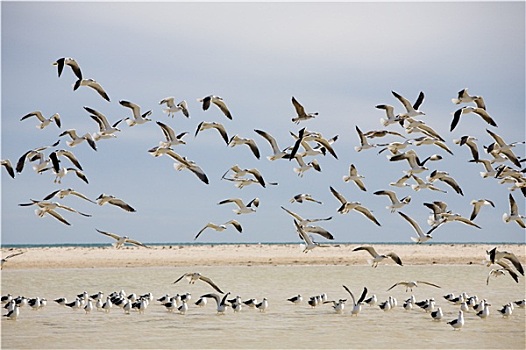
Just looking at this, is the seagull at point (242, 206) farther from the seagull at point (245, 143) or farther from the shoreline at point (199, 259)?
the shoreline at point (199, 259)

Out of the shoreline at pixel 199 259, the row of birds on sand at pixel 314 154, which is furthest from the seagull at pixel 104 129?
the shoreline at pixel 199 259

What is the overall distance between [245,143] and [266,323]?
13.6 ft

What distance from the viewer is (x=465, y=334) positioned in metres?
17.9

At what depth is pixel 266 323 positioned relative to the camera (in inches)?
751

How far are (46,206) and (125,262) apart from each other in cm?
2201

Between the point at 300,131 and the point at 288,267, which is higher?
the point at 300,131

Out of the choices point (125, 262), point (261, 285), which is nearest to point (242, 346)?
point (261, 285)

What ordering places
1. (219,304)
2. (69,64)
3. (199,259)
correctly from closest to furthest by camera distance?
(69,64), (219,304), (199,259)

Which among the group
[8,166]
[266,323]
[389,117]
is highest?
[389,117]

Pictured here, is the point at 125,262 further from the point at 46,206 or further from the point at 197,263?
the point at 46,206

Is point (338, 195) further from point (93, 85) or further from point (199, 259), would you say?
point (199, 259)

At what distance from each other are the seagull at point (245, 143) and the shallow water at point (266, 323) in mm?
3894

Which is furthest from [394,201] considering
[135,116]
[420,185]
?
[135,116]

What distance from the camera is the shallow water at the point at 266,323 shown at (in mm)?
16828
